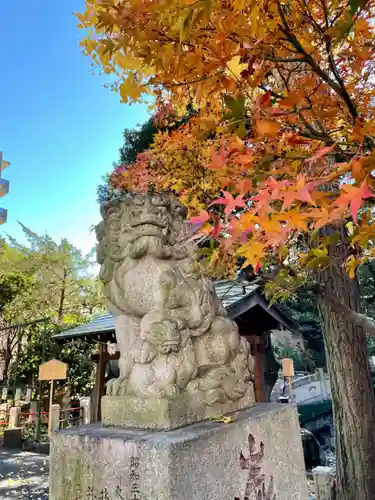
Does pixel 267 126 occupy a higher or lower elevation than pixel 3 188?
lower

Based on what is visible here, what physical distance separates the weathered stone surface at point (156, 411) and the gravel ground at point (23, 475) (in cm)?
549

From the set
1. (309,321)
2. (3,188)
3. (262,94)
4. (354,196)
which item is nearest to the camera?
(354,196)

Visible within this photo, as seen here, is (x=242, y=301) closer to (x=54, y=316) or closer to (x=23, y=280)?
(x=23, y=280)

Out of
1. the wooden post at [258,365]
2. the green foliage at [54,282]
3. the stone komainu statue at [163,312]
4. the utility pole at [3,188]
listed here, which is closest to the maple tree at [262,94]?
the stone komainu statue at [163,312]

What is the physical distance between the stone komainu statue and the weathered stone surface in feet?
0.15

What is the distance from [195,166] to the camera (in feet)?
19.1

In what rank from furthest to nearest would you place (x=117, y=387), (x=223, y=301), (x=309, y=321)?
1. (x=309, y=321)
2. (x=223, y=301)
3. (x=117, y=387)

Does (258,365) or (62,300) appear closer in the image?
(258,365)

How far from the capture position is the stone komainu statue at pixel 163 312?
2.36 meters

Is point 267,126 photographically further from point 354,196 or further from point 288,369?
point 288,369

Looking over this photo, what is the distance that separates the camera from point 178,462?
6.16 ft

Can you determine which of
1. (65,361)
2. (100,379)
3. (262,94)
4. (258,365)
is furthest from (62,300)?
(262,94)

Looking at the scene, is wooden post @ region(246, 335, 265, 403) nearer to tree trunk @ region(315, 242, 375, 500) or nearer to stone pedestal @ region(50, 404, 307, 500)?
tree trunk @ region(315, 242, 375, 500)

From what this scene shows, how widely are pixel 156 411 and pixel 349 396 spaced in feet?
12.3
